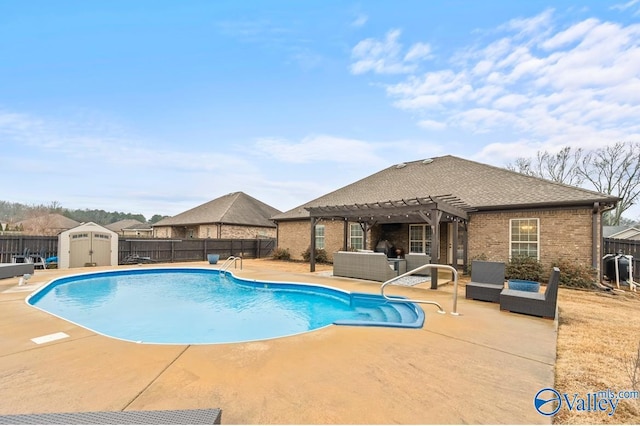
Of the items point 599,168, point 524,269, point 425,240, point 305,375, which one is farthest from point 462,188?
point 599,168

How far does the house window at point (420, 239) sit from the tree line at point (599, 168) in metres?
20.0

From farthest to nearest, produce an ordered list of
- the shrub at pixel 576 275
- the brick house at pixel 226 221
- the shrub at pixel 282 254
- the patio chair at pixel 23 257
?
1. the brick house at pixel 226 221
2. the shrub at pixel 282 254
3. the patio chair at pixel 23 257
4. the shrub at pixel 576 275

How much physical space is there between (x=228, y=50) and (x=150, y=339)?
11756 millimetres

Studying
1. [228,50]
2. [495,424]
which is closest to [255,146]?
[228,50]

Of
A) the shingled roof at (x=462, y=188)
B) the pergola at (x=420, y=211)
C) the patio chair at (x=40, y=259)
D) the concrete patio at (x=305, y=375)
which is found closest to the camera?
the concrete patio at (x=305, y=375)

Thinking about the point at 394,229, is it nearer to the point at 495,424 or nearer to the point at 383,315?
the point at 383,315

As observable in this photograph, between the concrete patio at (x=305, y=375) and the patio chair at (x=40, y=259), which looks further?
the patio chair at (x=40, y=259)

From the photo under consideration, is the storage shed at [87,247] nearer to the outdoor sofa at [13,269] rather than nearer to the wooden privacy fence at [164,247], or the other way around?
the wooden privacy fence at [164,247]

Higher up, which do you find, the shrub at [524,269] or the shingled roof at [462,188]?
the shingled roof at [462,188]

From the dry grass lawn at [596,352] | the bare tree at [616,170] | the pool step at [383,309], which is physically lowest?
the pool step at [383,309]

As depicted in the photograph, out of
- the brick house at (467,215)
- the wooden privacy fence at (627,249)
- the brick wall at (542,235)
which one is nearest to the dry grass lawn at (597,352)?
the brick wall at (542,235)

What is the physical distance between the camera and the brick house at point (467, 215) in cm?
1002

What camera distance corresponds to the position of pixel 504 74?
36.1 feet

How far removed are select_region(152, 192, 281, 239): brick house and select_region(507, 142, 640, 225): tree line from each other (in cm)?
2534
